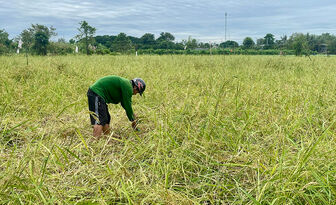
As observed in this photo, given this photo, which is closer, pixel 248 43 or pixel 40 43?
pixel 40 43

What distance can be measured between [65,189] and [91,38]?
86.9 ft

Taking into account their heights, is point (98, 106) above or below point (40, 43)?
below

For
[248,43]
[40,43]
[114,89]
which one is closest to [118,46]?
[40,43]

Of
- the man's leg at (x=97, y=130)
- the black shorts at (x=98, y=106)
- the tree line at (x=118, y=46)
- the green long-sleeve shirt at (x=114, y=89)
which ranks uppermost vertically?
the tree line at (x=118, y=46)

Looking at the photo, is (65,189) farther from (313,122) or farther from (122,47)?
(122,47)

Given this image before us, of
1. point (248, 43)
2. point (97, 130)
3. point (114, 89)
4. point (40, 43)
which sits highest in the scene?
point (248, 43)

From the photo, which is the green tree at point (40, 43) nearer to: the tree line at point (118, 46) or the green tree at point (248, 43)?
the tree line at point (118, 46)

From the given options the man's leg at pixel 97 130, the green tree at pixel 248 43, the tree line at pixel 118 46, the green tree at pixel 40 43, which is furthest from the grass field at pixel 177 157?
the green tree at pixel 40 43

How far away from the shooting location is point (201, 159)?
180 cm

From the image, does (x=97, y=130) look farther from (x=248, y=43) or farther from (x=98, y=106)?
(x=248, y=43)

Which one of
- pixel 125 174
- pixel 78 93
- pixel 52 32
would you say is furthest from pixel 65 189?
pixel 52 32

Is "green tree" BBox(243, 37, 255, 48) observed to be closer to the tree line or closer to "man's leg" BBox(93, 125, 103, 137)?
the tree line

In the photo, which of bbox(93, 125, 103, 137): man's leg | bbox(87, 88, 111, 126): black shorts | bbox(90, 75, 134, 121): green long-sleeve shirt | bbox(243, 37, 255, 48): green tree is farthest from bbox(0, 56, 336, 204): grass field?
bbox(243, 37, 255, 48): green tree

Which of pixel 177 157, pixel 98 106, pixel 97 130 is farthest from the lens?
pixel 98 106
